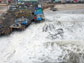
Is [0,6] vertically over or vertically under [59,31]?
over

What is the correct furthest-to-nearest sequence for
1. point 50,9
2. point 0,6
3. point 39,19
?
point 0,6 → point 50,9 → point 39,19

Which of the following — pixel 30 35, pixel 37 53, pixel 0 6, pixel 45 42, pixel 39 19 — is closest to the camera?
pixel 37 53

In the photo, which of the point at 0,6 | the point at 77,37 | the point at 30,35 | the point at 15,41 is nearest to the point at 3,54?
the point at 15,41

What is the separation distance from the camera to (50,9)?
36.9m

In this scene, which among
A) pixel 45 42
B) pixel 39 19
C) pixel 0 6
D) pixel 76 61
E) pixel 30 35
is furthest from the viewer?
pixel 0 6

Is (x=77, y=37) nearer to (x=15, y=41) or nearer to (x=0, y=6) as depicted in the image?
(x=15, y=41)

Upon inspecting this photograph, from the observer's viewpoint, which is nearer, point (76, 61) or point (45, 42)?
point (76, 61)

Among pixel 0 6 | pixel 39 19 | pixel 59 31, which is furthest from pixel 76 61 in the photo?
pixel 0 6

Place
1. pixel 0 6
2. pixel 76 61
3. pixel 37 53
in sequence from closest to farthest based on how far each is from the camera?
pixel 76 61 → pixel 37 53 → pixel 0 6

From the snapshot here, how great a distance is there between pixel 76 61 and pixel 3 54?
9.94 meters

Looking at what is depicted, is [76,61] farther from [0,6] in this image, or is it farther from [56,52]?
[0,6]

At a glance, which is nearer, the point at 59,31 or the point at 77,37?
the point at 77,37

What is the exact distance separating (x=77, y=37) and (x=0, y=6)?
27599mm

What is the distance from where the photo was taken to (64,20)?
1130 inches
